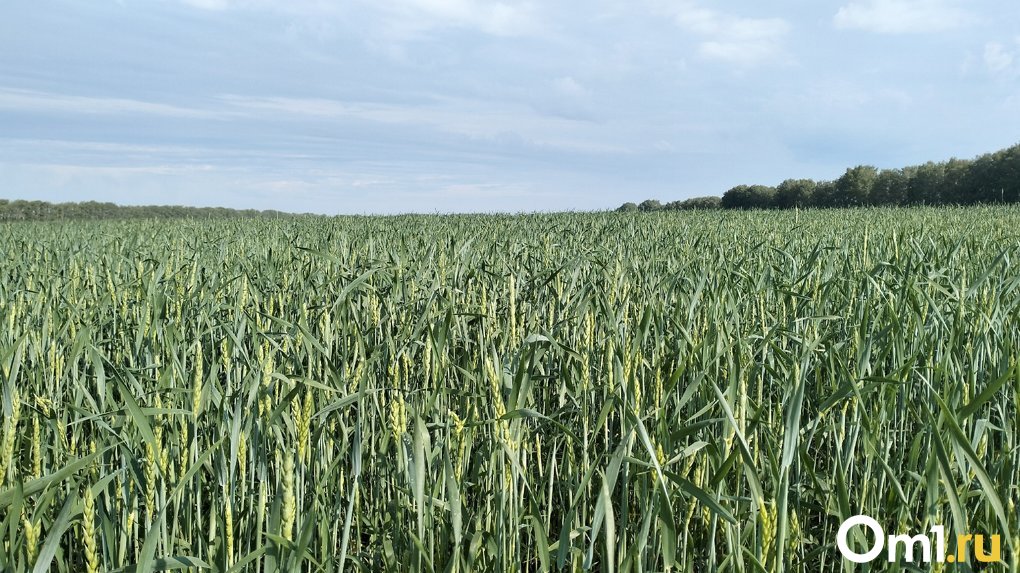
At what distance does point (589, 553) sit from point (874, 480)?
89cm

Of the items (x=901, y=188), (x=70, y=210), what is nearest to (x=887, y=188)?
(x=901, y=188)

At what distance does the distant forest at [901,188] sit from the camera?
39.8 meters

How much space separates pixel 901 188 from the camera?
46656 millimetres

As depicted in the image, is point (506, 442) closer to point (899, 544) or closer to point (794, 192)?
point (899, 544)

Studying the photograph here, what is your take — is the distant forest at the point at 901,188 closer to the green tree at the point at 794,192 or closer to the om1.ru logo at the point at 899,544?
the green tree at the point at 794,192

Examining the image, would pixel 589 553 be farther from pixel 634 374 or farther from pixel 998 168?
pixel 998 168

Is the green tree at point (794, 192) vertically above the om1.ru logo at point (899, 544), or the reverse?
the green tree at point (794, 192)

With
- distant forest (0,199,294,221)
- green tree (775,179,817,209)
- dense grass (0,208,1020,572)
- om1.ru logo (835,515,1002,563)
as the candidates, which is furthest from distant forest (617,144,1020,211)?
om1.ru logo (835,515,1002,563)

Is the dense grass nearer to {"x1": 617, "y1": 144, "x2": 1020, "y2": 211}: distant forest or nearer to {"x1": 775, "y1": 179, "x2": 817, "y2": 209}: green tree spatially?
{"x1": 617, "y1": 144, "x2": 1020, "y2": 211}: distant forest

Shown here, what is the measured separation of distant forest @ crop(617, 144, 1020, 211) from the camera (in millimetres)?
39781

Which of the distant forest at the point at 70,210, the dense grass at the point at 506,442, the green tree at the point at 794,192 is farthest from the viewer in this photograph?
the green tree at the point at 794,192

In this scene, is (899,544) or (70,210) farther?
(70,210)

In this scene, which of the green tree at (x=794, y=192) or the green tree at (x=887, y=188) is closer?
the green tree at (x=887, y=188)

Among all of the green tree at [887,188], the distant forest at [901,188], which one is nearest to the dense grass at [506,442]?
the distant forest at [901,188]
